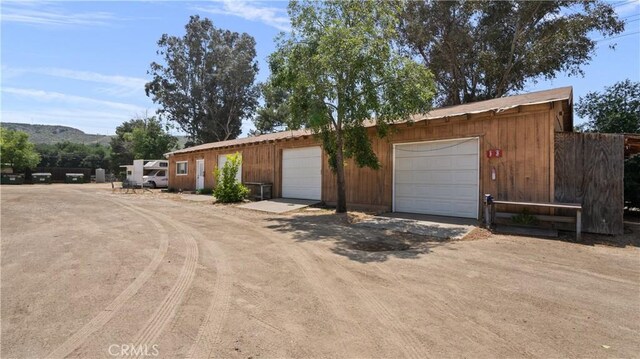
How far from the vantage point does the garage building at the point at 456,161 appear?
8992mm

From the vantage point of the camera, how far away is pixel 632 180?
1106 cm

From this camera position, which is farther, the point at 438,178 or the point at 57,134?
the point at 57,134

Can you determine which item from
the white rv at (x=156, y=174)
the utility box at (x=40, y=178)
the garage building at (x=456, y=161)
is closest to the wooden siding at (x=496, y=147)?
the garage building at (x=456, y=161)

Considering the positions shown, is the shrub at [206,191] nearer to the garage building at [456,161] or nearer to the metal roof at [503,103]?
the metal roof at [503,103]

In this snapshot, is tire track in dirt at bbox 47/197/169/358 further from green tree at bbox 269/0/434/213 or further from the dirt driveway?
green tree at bbox 269/0/434/213

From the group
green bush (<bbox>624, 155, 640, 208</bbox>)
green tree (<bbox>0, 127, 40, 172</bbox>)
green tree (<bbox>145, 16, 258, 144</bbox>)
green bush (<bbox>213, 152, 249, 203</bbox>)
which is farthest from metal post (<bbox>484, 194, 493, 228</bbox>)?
green tree (<bbox>0, 127, 40, 172</bbox>)

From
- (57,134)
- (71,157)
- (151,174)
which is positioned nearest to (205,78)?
(151,174)

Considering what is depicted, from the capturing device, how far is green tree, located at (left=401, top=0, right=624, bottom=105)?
62.0 feet

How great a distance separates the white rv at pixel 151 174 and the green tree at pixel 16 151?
17637 mm

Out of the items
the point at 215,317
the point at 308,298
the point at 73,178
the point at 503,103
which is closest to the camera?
the point at 215,317

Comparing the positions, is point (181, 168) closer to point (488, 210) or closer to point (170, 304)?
point (488, 210)

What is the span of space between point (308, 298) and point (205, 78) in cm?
4120

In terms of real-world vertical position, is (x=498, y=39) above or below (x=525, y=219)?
above

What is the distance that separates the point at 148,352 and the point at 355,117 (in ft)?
27.5
